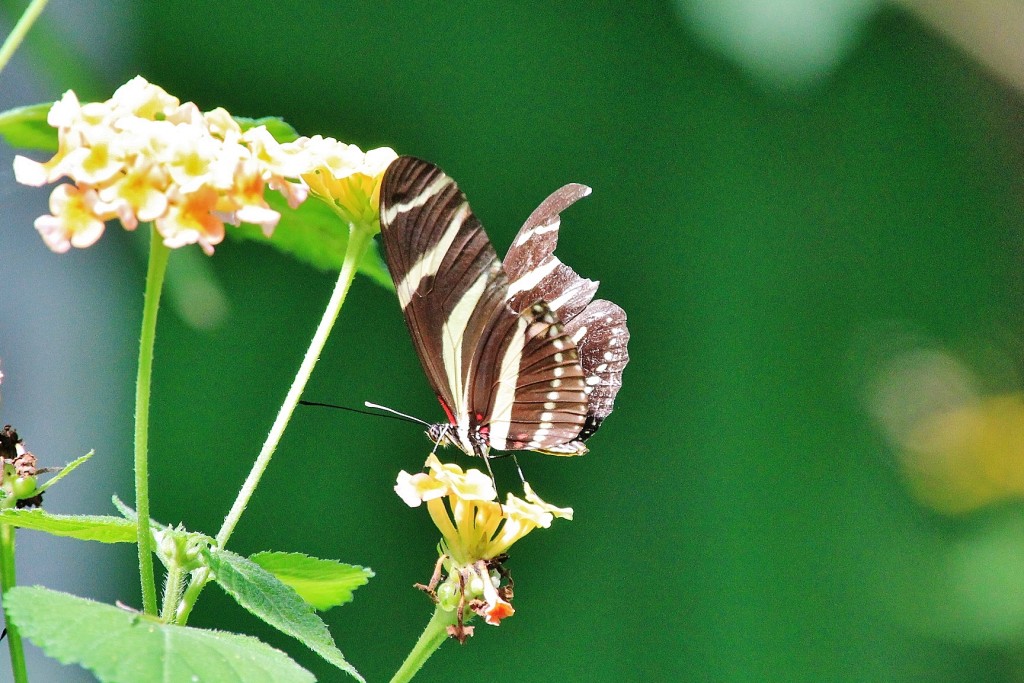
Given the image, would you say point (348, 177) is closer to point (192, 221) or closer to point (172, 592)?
point (192, 221)

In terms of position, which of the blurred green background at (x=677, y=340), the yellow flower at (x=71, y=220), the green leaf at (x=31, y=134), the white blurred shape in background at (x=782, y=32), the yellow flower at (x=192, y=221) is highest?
the white blurred shape in background at (x=782, y=32)

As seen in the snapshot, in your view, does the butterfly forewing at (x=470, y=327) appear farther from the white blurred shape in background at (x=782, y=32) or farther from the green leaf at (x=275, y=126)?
the white blurred shape in background at (x=782, y=32)

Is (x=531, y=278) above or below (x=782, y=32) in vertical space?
below

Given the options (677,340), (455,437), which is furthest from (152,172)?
(677,340)

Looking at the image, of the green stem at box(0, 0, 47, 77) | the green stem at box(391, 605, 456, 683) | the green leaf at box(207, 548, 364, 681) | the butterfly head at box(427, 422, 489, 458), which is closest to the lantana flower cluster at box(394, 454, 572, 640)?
the green stem at box(391, 605, 456, 683)

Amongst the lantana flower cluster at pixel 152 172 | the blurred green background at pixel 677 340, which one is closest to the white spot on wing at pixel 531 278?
the lantana flower cluster at pixel 152 172

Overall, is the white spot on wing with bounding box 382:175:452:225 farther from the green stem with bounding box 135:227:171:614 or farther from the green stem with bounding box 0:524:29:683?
the green stem with bounding box 0:524:29:683
